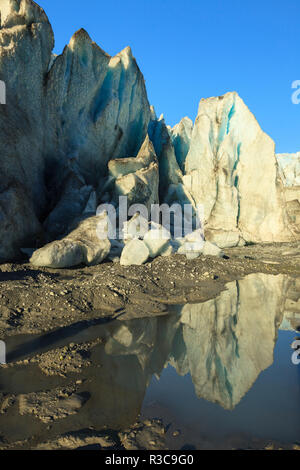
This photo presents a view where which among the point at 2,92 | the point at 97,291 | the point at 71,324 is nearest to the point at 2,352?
the point at 71,324

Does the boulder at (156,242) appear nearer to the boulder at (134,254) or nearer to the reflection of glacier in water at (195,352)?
the boulder at (134,254)

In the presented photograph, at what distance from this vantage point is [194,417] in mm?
2959

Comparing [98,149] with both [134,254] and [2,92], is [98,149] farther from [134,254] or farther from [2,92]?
[134,254]

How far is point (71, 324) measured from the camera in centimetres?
503

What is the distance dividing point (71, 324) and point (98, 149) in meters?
10.8

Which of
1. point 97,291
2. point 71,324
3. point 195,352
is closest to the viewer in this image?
point 195,352

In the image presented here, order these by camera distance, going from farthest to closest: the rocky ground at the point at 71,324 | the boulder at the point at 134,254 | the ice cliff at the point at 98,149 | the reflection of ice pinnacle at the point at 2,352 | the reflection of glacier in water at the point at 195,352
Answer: the ice cliff at the point at 98,149, the boulder at the point at 134,254, the reflection of ice pinnacle at the point at 2,352, the reflection of glacier in water at the point at 195,352, the rocky ground at the point at 71,324

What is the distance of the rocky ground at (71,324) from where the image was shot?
2627 mm

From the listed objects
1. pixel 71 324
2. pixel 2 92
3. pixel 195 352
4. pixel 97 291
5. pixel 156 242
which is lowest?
pixel 195 352

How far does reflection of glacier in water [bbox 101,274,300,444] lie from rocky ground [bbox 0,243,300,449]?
31cm

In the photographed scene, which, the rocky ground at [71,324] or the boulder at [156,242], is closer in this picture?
the rocky ground at [71,324]

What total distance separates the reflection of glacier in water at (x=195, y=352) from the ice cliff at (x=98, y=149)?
17.6 ft

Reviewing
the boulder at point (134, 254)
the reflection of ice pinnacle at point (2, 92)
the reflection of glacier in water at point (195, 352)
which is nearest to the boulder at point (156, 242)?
the boulder at point (134, 254)

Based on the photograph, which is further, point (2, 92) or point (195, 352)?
point (2, 92)
